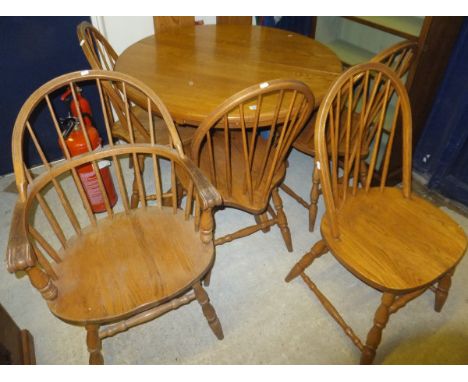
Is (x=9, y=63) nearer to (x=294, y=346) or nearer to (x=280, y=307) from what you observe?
(x=280, y=307)

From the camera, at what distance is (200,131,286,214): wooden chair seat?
1.36m

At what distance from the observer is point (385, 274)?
1126 millimetres

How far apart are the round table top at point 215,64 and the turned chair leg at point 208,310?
0.64 m

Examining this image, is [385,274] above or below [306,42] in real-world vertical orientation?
below

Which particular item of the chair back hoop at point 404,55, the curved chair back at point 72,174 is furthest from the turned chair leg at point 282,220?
the chair back hoop at point 404,55

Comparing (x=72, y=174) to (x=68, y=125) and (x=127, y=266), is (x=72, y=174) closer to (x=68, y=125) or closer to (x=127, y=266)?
(x=127, y=266)

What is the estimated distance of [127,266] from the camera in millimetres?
1149

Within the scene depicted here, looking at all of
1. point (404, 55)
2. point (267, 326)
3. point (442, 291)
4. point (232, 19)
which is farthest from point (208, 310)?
point (232, 19)

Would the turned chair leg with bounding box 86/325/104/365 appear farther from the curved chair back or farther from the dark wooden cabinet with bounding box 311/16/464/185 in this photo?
the dark wooden cabinet with bounding box 311/16/464/185

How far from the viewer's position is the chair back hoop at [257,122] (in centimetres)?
108

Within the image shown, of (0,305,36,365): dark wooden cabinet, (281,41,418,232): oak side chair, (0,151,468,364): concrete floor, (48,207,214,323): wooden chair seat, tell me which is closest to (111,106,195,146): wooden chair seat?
(48,207,214,323): wooden chair seat
